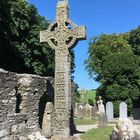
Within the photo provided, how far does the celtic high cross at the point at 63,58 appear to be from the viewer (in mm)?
17766

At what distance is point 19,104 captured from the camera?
528 inches

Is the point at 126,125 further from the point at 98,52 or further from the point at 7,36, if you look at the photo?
the point at 98,52

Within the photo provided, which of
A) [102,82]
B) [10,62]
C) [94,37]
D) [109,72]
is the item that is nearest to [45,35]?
[10,62]

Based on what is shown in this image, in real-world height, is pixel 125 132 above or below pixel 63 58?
below

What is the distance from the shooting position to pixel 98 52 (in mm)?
60594

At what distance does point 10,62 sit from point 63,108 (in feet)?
50.6

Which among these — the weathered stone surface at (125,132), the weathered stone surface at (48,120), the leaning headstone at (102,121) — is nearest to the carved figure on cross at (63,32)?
the weathered stone surface at (48,120)

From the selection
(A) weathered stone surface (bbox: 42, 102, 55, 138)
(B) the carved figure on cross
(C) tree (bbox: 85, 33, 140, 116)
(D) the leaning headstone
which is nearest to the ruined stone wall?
(A) weathered stone surface (bbox: 42, 102, 55, 138)

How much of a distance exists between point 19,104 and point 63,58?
16.5 feet

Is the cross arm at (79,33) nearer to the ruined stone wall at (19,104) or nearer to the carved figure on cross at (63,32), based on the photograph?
the carved figure on cross at (63,32)

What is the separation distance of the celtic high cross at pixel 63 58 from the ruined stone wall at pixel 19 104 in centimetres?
311

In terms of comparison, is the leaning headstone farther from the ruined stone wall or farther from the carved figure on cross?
the ruined stone wall

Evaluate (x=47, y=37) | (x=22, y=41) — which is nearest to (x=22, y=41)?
(x=22, y=41)

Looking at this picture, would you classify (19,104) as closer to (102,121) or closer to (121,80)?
(102,121)
